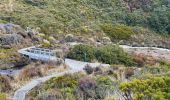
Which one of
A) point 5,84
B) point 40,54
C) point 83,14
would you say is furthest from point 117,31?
point 5,84

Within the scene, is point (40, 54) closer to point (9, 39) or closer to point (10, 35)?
point (9, 39)

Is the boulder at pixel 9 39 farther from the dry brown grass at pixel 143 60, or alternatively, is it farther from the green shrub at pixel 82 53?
the dry brown grass at pixel 143 60

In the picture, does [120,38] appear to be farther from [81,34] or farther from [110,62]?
[110,62]

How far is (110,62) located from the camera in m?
30.2

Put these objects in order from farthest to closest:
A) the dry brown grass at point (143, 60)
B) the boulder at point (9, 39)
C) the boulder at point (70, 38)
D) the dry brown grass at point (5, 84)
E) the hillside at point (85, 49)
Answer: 1. the boulder at point (70, 38)
2. the boulder at point (9, 39)
3. the dry brown grass at point (143, 60)
4. the dry brown grass at point (5, 84)
5. the hillside at point (85, 49)

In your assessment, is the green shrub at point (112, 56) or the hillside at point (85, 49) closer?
the hillside at point (85, 49)

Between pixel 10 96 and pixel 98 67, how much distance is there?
5.95 m

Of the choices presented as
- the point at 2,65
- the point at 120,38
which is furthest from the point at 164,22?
the point at 2,65

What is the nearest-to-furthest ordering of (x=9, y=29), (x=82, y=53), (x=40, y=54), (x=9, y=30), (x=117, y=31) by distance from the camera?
(x=40, y=54) < (x=82, y=53) < (x=9, y=30) < (x=9, y=29) < (x=117, y=31)

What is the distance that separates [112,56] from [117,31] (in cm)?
1957


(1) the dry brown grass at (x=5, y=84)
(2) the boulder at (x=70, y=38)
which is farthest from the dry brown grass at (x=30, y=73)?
(2) the boulder at (x=70, y=38)

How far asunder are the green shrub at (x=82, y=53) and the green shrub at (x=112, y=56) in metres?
0.41

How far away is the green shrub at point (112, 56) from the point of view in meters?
30.4

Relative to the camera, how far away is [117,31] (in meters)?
50.3
